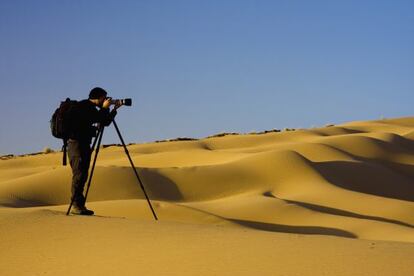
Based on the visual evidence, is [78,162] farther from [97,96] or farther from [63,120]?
[97,96]

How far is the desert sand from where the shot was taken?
17.9ft

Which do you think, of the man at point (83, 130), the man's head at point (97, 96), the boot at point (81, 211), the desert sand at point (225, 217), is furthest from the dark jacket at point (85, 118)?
the desert sand at point (225, 217)

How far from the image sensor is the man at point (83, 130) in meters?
8.32

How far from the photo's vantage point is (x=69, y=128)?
8.26m

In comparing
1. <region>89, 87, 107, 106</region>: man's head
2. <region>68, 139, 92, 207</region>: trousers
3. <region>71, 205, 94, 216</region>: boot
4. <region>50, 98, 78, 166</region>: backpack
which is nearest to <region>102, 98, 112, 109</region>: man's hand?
<region>89, 87, 107, 106</region>: man's head

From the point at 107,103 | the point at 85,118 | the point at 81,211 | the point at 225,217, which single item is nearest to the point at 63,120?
the point at 85,118

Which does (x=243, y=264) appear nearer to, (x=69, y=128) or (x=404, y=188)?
(x=69, y=128)

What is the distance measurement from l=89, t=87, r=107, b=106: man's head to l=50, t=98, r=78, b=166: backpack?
1.04 ft

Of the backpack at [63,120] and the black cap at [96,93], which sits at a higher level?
the black cap at [96,93]

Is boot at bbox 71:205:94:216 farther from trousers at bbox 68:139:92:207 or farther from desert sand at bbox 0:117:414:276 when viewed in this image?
desert sand at bbox 0:117:414:276

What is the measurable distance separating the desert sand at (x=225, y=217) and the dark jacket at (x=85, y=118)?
95cm

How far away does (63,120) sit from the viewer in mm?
8195

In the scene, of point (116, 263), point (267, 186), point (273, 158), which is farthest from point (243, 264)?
point (273, 158)

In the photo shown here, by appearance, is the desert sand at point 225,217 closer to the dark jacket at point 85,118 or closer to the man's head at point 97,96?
the dark jacket at point 85,118
